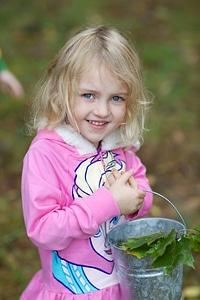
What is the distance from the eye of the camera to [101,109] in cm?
208

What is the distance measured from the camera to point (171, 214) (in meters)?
3.65

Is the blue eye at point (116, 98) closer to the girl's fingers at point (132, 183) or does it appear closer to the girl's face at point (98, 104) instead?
the girl's face at point (98, 104)

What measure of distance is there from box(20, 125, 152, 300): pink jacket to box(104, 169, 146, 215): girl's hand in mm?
27

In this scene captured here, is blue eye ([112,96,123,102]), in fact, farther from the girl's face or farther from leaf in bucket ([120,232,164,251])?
leaf in bucket ([120,232,164,251])

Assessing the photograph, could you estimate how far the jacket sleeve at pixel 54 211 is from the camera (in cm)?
200

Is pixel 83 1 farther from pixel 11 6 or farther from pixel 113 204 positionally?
pixel 113 204

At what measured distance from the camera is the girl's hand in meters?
2.06

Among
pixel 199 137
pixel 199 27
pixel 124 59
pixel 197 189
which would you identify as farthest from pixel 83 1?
pixel 124 59

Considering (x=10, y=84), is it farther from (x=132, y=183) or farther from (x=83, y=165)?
(x=132, y=183)

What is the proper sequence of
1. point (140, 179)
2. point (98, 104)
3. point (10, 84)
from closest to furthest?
point (98, 104) < point (140, 179) < point (10, 84)

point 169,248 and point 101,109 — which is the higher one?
point 101,109

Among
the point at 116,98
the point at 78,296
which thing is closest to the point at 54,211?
the point at 78,296

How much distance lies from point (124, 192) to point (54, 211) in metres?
0.24

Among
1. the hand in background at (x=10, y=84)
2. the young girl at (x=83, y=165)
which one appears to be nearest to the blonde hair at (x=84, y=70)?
the young girl at (x=83, y=165)
